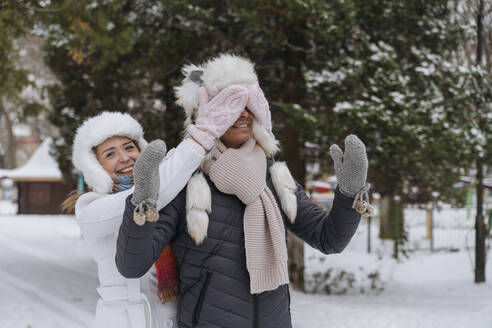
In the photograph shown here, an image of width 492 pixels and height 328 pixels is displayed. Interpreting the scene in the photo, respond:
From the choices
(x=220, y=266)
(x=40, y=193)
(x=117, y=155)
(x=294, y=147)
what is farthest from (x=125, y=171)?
(x=40, y=193)

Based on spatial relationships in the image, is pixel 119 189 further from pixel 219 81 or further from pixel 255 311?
pixel 255 311

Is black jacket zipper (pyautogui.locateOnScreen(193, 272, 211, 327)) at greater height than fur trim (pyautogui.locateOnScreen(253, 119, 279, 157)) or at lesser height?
lesser

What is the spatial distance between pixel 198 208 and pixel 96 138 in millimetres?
906

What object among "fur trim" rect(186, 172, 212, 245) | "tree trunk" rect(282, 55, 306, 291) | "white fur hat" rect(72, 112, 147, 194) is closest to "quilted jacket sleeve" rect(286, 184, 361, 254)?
"fur trim" rect(186, 172, 212, 245)

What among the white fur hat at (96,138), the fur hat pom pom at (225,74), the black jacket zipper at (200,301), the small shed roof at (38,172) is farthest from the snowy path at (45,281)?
the small shed roof at (38,172)

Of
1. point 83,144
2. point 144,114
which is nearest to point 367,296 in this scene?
point 144,114

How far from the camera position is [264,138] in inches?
87.2

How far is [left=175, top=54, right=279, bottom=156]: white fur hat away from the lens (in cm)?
207

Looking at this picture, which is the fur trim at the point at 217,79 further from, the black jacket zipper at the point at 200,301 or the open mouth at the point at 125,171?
the black jacket zipper at the point at 200,301

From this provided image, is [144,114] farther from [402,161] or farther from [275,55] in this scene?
[402,161]

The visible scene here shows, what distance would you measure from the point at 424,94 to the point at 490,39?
262 centimetres

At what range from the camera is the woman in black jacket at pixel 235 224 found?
1.96 metres

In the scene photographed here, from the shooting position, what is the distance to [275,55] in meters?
7.73

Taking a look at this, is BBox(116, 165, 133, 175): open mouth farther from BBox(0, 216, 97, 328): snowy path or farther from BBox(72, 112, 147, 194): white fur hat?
BBox(0, 216, 97, 328): snowy path
